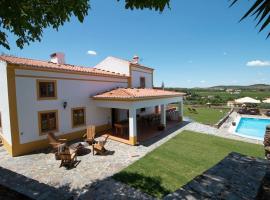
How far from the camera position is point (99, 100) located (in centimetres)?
1614

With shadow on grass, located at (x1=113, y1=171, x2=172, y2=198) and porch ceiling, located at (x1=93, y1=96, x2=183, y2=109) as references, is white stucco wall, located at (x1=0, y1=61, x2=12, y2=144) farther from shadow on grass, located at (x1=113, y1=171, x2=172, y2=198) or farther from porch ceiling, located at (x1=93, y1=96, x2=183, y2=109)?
shadow on grass, located at (x1=113, y1=171, x2=172, y2=198)

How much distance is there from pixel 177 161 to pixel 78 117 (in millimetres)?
9307

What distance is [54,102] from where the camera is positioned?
44.7 feet

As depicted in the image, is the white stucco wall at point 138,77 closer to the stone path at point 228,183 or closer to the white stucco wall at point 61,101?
Result: the white stucco wall at point 61,101

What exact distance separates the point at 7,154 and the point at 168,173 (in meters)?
11.0

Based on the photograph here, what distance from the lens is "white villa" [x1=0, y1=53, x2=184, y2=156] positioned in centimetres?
1147

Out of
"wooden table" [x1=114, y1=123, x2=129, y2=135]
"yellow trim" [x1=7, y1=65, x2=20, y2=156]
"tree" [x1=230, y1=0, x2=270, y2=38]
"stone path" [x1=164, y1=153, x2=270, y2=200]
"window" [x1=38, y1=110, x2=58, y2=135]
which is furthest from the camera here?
"wooden table" [x1=114, y1=123, x2=129, y2=135]

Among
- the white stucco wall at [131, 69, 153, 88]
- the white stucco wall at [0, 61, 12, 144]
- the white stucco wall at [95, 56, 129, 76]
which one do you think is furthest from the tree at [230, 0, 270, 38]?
the white stucco wall at [131, 69, 153, 88]

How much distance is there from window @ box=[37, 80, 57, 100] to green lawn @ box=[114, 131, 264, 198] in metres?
8.29

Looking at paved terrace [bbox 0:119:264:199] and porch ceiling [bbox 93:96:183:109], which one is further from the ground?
porch ceiling [bbox 93:96:183:109]

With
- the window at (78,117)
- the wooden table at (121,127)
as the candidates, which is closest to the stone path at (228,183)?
the wooden table at (121,127)

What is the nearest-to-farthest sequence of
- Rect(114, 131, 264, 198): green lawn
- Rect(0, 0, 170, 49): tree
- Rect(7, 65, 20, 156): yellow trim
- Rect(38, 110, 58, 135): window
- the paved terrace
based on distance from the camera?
1. Rect(0, 0, 170, 49): tree
2. the paved terrace
3. Rect(114, 131, 264, 198): green lawn
4. Rect(7, 65, 20, 156): yellow trim
5. Rect(38, 110, 58, 135): window

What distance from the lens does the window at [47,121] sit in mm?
12880

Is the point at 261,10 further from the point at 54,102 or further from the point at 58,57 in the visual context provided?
the point at 58,57
